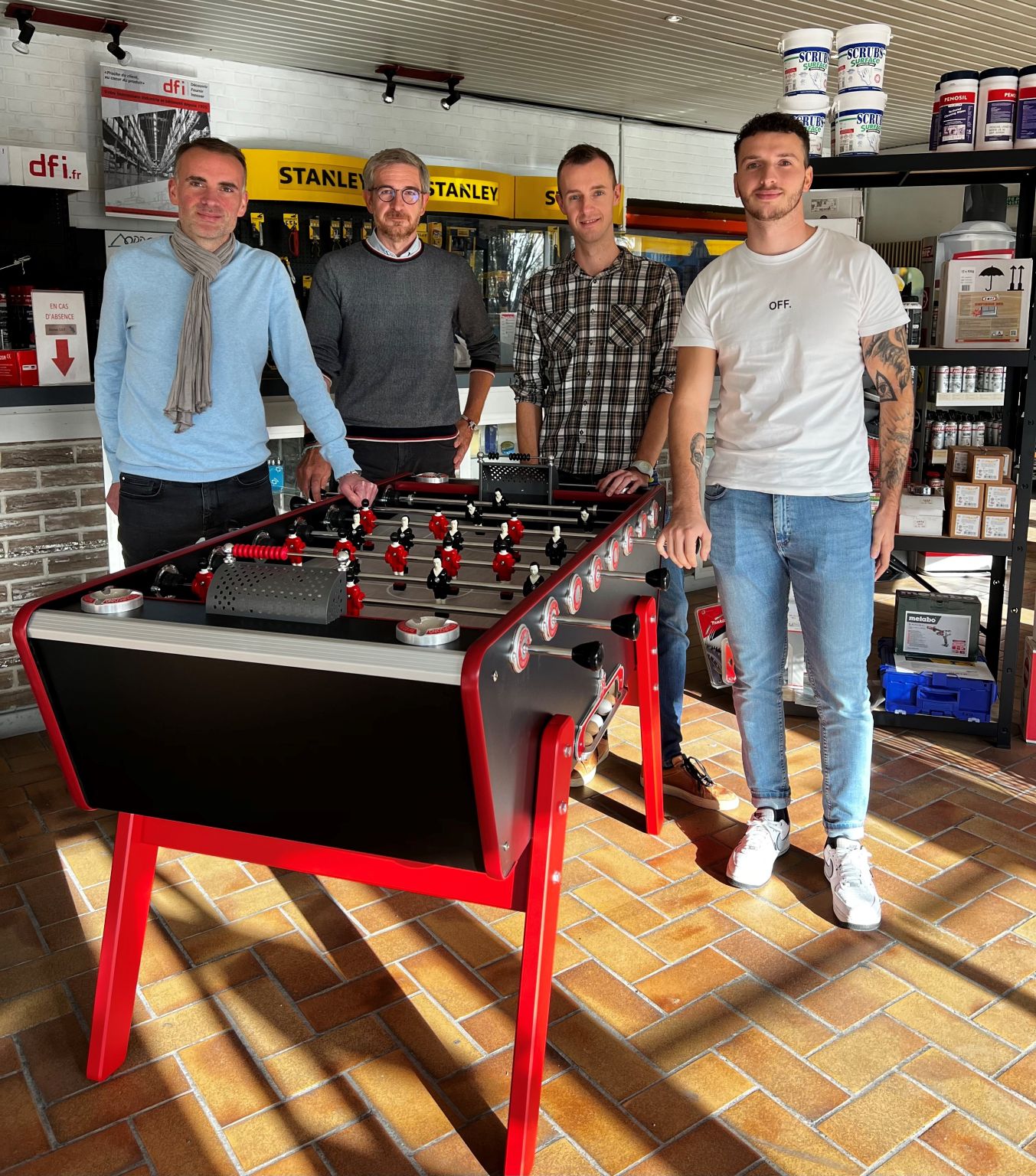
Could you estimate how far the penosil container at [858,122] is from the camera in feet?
11.0

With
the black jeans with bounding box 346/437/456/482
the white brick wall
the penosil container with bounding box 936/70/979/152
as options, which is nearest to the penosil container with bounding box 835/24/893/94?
the penosil container with bounding box 936/70/979/152

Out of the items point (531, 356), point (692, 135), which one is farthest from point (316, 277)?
point (692, 135)

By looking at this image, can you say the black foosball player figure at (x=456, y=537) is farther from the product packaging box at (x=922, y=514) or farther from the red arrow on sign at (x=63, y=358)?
the red arrow on sign at (x=63, y=358)

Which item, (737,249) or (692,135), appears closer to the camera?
(737,249)

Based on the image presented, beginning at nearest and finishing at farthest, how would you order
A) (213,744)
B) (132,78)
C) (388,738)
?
(388,738) → (213,744) → (132,78)

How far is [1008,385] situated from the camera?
161 inches

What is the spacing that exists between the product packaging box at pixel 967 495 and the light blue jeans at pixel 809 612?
125 cm

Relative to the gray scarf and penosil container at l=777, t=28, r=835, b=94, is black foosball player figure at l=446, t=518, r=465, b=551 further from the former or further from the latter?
penosil container at l=777, t=28, r=835, b=94

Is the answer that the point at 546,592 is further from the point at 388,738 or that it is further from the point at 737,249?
the point at 737,249

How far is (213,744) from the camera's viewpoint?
1824mm

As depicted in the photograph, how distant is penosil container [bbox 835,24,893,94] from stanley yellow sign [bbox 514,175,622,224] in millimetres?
3629

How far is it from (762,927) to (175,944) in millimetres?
1495

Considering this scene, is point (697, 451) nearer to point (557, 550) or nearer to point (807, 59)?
point (557, 550)

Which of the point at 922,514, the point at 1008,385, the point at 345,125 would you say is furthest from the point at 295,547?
the point at 345,125
